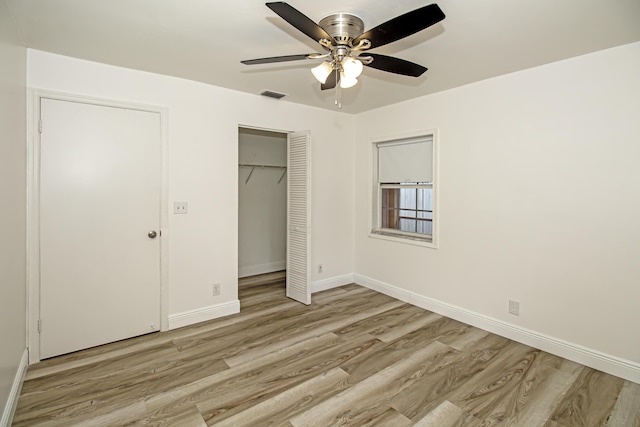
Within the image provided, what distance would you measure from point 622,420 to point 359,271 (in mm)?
3001

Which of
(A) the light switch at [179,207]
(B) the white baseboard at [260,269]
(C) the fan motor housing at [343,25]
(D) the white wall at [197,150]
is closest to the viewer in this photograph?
(C) the fan motor housing at [343,25]

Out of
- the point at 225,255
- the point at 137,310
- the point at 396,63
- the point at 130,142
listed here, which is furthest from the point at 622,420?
the point at 130,142

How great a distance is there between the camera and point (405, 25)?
1.59 m

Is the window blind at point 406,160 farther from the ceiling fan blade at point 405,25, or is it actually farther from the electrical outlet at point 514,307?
the ceiling fan blade at point 405,25

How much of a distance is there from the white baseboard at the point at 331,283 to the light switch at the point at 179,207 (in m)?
1.91

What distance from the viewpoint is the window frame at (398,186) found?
3.62m

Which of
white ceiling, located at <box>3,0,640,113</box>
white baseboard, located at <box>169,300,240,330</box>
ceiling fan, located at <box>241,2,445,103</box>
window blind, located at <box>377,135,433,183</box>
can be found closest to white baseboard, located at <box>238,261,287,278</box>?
white baseboard, located at <box>169,300,240,330</box>

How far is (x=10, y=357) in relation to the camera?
204cm

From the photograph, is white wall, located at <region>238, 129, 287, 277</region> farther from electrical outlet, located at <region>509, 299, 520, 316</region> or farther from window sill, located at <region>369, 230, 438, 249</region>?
electrical outlet, located at <region>509, 299, 520, 316</region>

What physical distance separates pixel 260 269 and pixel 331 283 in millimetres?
1456

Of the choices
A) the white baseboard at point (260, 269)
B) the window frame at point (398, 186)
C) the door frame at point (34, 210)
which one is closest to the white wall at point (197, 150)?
the door frame at point (34, 210)

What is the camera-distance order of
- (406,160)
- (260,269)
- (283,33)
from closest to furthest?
(283,33) < (406,160) < (260,269)

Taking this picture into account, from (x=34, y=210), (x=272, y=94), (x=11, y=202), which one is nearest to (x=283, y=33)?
(x=272, y=94)

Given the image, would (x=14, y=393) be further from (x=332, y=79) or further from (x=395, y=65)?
(x=395, y=65)
